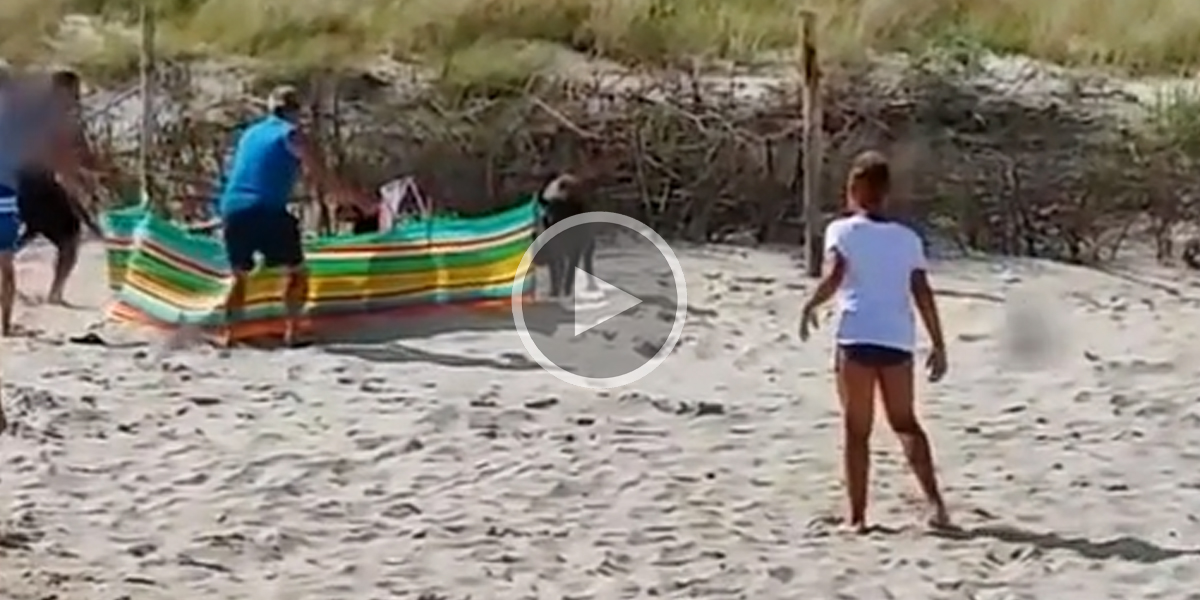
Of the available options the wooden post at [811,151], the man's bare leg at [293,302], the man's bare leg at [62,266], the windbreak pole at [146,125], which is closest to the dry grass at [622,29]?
the windbreak pole at [146,125]

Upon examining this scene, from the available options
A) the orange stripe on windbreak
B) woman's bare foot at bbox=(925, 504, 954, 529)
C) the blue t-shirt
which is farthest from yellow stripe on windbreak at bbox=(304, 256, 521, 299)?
woman's bare foot at bbox=(925, 504, 954, 529)

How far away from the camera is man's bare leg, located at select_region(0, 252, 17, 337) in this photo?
36.8ft

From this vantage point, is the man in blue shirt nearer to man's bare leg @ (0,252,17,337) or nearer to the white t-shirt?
man's bare leg @ (0,252,17,337)

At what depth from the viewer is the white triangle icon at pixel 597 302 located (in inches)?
480

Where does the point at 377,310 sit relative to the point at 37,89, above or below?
below

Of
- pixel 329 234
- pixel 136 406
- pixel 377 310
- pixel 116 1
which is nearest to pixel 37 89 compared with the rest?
pixel 329 234

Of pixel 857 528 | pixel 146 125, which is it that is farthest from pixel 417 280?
pixel 857 528

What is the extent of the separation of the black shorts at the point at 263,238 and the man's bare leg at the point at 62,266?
1441mm

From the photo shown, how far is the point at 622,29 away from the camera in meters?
19.3

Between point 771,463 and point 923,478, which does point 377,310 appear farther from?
point 923,478

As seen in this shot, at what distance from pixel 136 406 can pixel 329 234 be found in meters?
3.28

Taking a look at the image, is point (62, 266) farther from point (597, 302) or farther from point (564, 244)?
point (597, 302)

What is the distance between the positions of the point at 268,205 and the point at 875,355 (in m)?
3.95

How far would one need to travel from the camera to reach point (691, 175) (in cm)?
1529
